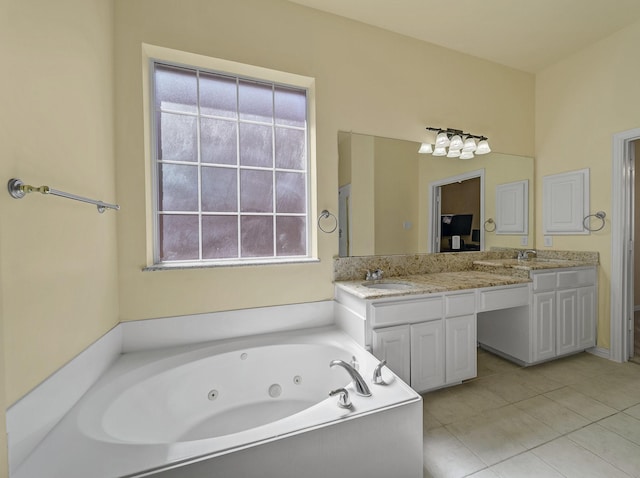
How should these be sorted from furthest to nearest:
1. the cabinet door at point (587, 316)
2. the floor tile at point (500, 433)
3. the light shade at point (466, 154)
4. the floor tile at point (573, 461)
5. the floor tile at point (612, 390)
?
1. the light shade at point (466, 154)
2. the cabinet door at point (587, 316)
3. the floor tile at point (612, 390)
4. the floor tile at point (500, 433)
5. the floor tile at point (573, 461)

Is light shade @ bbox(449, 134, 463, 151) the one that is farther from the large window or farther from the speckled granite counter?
the large window

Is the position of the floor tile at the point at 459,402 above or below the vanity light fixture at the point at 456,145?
below

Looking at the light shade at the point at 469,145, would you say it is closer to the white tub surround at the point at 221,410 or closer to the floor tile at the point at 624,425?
the white tub surround at the point at 221,410

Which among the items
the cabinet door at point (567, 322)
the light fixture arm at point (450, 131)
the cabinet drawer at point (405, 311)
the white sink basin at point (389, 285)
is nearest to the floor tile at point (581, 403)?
the cabinet door at point (567, 322)

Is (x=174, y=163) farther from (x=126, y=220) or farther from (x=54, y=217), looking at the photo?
(x=54, y=217)

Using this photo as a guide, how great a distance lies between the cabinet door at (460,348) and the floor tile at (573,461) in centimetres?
57

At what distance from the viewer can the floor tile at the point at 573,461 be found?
1.33 meters

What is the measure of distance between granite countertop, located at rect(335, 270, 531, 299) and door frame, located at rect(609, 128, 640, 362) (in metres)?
0.92

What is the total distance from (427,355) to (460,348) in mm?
294

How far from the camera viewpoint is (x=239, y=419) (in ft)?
5.51

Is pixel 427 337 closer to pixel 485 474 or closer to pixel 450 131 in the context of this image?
pixel 485 474

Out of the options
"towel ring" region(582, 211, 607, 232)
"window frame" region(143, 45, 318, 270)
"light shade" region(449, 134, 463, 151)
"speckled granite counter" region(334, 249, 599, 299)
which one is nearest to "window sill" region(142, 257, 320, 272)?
"window frame" region(143, 45, 318, 270)

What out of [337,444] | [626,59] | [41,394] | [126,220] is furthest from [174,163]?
[626,59]

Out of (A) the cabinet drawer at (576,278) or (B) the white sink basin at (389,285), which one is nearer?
(B) the white sink basin at (389,285)
